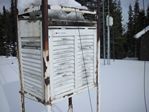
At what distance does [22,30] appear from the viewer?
2.86 meters

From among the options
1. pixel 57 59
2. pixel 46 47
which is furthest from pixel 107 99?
pixel 46 47

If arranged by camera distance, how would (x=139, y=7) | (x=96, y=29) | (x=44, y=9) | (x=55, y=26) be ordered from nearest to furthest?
(x=44, y=9) → (x=55, y=26) → (x=96, y=29) → (x=139, y=7)

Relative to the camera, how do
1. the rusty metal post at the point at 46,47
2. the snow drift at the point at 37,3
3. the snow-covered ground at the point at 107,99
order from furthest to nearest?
1. the snow-covered ground at the point at 107,99
2. the snow drift at the point at 37,3
3. the rusty metal post at the point at 46,47

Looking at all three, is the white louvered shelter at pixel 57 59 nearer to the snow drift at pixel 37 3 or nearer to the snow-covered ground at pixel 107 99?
the snow drift at pixel 37 3

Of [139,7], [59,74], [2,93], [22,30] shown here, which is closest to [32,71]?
[59,74]

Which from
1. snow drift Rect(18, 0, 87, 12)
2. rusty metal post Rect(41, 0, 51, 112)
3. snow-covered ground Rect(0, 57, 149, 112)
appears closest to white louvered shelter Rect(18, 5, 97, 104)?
rusty metal post Rect(41, 0, 51, 112)

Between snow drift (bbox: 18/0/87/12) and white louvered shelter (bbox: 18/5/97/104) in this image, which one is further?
snow drift (bbox: 18/0/87/12)

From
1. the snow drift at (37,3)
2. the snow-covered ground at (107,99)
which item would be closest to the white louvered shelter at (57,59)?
the snow drift at (37,3)

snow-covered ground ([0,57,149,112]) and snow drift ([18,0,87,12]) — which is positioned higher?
snow drift ([18,0,87,12])

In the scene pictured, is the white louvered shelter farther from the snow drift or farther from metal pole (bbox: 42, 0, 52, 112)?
the snow drift

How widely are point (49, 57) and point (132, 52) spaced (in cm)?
1858

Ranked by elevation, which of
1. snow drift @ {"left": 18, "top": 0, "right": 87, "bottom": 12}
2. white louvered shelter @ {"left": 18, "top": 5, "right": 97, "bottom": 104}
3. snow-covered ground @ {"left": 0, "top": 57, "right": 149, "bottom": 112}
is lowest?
snow-covered ground @ {"left": 0, "top": 57, "right": 149, "bottom": 112}

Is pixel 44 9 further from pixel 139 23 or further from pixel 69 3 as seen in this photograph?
pixel 139 23

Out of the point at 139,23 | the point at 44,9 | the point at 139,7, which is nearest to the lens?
the point at 44,9
